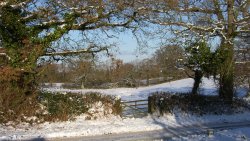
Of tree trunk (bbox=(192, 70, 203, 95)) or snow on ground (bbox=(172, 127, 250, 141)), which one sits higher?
tree trunk (bbox=(192, 70, 203, 95))

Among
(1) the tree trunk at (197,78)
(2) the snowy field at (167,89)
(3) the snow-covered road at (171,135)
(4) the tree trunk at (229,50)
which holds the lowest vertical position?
(3) the snow-covered road at (171,135)

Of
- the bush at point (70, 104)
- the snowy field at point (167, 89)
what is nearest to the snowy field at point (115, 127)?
the bush at point (70, 104)

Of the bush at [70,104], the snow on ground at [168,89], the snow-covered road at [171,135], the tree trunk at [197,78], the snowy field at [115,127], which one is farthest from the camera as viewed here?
the snow on ground at [168,89]

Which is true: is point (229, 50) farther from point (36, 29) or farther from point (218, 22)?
point (36, 29)

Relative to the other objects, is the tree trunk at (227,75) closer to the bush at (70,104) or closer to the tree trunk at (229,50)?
the tree trunk at (229,50)

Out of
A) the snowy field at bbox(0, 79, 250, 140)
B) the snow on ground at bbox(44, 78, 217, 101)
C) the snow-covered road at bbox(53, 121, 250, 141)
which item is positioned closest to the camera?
the snow-covered road at bbox(53, 121, 250, 141)

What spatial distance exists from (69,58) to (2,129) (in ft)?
29.4

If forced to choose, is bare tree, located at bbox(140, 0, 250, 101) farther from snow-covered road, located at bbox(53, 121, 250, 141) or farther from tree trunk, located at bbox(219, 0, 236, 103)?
snow-covered road, located at bbox(53, 121, 250, 141)

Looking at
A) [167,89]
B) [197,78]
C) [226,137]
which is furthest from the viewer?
[167,89]

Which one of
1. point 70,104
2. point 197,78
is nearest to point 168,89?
point 197,78

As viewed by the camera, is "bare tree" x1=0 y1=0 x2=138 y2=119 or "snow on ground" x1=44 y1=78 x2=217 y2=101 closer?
"bare tree" x1=0 y1=0 x2=138 y2=119

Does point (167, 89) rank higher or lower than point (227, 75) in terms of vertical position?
lower

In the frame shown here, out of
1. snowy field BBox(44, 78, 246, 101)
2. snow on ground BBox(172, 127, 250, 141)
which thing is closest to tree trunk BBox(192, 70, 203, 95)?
snow on ground BBox(172, 127, 250, 141)

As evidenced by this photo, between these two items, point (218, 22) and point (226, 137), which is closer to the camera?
point (226, 137)
